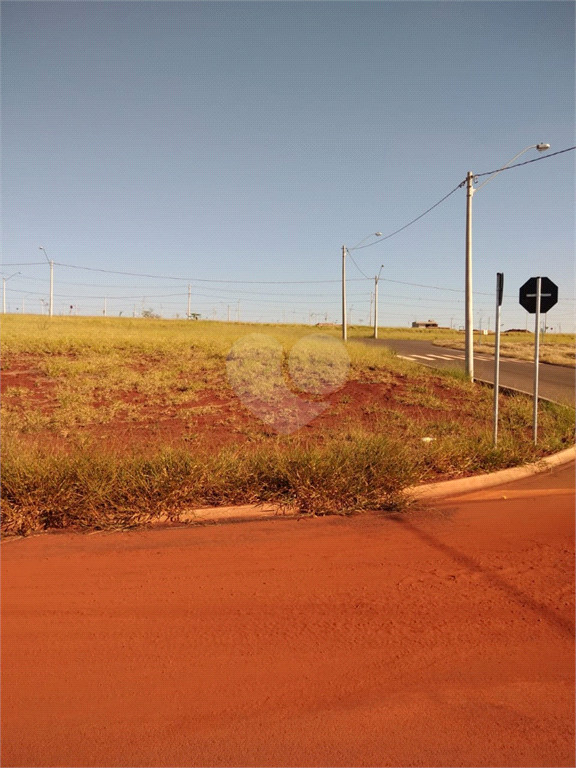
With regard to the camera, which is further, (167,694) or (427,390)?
(427,390)

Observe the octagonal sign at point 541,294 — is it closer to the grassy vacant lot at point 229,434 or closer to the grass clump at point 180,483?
the grassy vacant lot at point 229,434

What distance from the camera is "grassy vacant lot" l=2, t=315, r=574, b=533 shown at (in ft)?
16.9

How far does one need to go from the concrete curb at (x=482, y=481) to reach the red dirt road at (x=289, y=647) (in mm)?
986

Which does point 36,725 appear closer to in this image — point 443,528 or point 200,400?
point 443,528

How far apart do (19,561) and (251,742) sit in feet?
8.47

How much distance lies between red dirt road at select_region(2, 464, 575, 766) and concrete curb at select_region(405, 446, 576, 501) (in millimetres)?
986

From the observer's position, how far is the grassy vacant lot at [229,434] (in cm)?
515

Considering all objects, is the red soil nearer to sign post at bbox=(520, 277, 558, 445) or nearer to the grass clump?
the grass clump

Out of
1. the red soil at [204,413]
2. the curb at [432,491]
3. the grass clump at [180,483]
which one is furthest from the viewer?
the red soil at [204,413]

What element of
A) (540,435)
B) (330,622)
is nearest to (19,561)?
(330,622)

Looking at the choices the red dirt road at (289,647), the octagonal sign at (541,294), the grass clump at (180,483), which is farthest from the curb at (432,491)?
the octagonal sign at (541,294)

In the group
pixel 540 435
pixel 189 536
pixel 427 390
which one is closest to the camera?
pixel 189 536

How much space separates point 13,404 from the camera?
10016 mm

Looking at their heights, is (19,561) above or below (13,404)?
below
